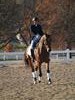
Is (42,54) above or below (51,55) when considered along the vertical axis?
above

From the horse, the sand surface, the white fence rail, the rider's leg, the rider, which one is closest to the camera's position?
the sand surface

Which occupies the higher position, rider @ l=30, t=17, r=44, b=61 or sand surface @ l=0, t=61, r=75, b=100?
rider @ l=30, t=17, r=44, b=61

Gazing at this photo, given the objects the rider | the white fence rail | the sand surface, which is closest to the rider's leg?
the rider

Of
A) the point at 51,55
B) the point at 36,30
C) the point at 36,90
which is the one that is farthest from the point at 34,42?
the point at 51,55

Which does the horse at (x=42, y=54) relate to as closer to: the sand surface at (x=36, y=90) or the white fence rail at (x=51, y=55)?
the sand surface at (x=36, y=90)

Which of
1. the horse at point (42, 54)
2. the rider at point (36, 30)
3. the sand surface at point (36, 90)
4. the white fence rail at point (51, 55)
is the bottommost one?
the white fence rail at point (51, 55)

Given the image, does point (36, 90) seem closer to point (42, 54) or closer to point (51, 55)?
point (42, 54)

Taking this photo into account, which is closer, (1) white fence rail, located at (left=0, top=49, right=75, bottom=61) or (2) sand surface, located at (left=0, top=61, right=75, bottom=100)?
(2) sand surface, located at (left=0, top=61, right=75, bottom=100)

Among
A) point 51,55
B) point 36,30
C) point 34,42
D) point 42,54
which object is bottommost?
point 51,55

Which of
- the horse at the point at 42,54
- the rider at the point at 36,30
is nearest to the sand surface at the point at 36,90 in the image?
the horse at the point at 42,54

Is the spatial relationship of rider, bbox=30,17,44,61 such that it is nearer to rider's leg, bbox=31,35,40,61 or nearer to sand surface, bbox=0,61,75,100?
rider's leg, bbox=31,35,40,61

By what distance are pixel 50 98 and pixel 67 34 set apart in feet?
95.2

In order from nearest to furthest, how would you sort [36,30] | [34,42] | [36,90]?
[36,90], [36,30], [34,42]

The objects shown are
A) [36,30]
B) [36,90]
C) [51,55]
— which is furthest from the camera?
[51,55]
